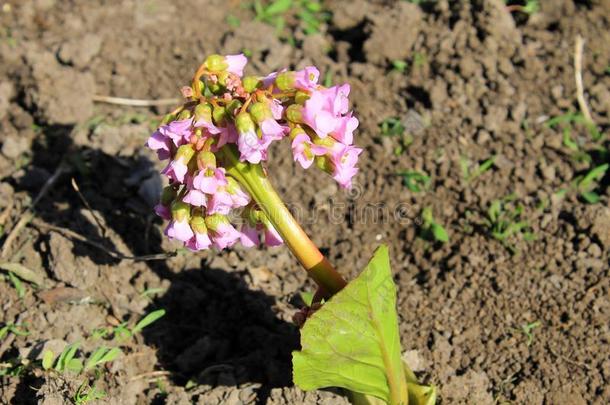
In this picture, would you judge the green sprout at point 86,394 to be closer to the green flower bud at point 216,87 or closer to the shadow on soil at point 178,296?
the shadow on soil at point 178,296

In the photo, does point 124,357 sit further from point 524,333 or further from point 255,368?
point 524,333

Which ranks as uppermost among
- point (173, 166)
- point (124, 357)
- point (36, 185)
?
point (173, 166)

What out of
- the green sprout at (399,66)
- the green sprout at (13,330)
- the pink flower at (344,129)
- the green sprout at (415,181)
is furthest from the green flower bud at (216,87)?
the green sprout at (399,66)

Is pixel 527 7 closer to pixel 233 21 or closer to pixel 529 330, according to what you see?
pixel 233 21

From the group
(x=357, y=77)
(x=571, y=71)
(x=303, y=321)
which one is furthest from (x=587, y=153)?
(x=303, y=321)

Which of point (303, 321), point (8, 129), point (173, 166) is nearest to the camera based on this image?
point (173, 166)

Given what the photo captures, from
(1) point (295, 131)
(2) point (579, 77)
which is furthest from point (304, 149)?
(2) point (579, 77)

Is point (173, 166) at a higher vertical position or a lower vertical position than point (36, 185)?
higher
